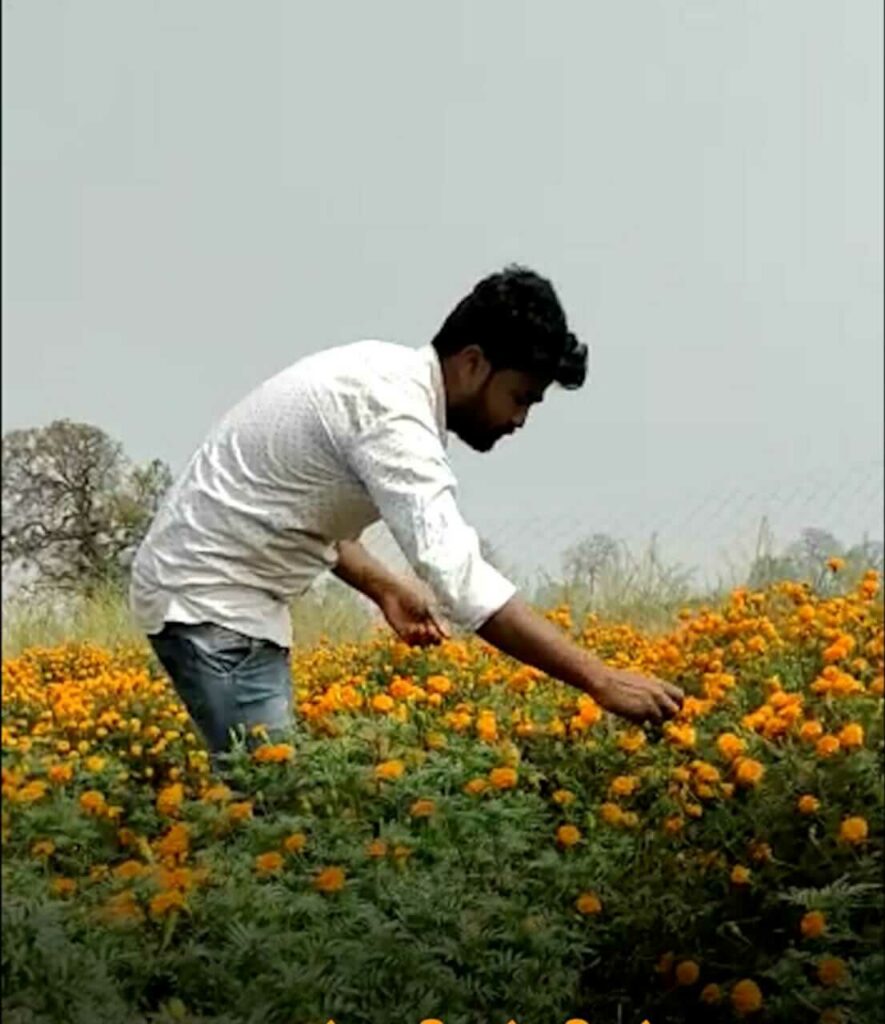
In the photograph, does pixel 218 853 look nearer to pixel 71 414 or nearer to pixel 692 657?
pixel 71 414

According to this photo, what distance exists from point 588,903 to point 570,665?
33 cm

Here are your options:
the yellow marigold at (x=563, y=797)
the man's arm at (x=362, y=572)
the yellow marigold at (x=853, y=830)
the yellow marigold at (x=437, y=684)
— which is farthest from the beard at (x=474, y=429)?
the yellow marigold at (x=853, y=830)

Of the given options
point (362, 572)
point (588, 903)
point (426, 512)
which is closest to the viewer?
point (426, 512)

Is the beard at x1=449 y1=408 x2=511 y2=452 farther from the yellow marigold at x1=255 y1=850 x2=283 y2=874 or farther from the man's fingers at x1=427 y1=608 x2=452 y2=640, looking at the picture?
the yellow marigold at x1=255 y1=850 x2=283 y2=874

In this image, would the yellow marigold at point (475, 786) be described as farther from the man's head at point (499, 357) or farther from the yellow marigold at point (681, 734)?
the man's head at point (499, 357)

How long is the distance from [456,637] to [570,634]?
0.08 metres

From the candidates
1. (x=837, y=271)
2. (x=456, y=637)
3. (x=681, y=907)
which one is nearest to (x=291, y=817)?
(x=456, y=637)

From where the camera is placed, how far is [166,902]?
1794 millimetres

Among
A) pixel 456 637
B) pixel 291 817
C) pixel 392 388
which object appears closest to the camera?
pixel 392 388

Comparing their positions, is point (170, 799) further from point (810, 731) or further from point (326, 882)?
point (810, 731)

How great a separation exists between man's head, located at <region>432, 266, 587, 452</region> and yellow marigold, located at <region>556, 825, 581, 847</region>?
13.6 inches

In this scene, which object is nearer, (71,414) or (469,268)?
(71,414)

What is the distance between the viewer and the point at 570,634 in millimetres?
1969

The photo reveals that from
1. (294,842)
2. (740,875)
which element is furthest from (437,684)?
(740,875)
